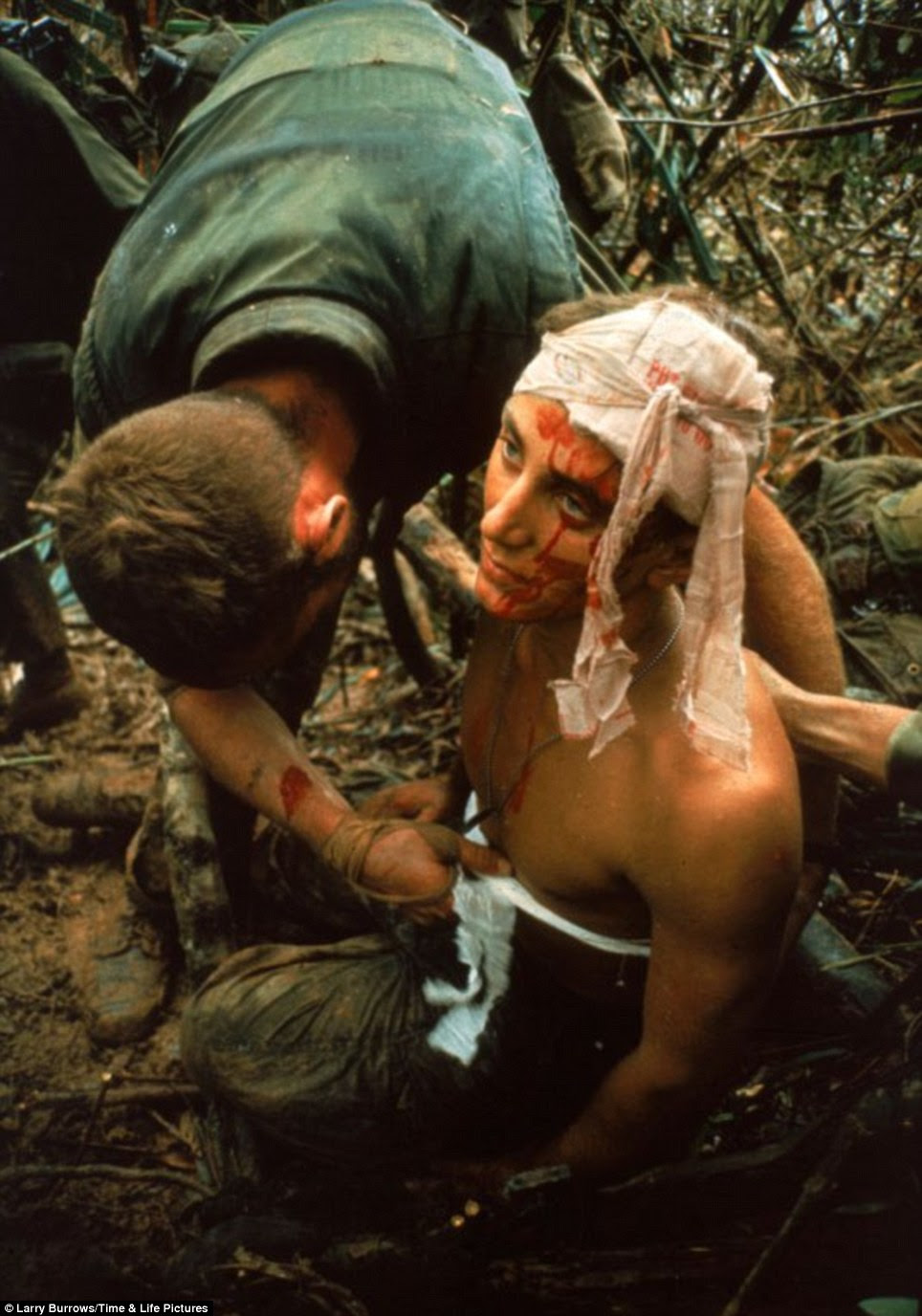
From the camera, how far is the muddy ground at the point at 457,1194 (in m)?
1.90

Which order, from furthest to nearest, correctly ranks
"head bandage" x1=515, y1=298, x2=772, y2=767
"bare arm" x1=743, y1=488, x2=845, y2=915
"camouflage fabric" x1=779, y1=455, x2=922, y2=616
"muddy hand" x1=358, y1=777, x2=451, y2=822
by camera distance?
"camouflage fabric" x1=779, y1=455, x2=922, y2=616 < "muddy hand" x1=358, y1=777, x2=451, y2=822 < "bare arm" x1=743, y1=488, x2=845, y2=915 < "head bandage" x1=515, y1=298, x2=772, y2=767

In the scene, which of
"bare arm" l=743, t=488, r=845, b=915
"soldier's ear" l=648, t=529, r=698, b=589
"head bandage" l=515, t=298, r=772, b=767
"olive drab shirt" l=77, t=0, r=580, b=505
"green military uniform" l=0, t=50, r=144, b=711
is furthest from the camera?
"green military uniform" l=0, t=50, r=144, b=711

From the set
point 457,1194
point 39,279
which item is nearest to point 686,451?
point 457,1194

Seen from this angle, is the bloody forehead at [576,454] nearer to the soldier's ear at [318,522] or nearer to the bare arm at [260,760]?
the soldier's ear at [318,522]

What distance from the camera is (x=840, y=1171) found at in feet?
6.17

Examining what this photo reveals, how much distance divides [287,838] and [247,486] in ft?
4.73

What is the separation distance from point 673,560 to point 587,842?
0.54 m

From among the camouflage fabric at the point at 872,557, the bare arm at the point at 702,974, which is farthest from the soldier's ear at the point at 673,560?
the camouflage fabric at the point at 872,557

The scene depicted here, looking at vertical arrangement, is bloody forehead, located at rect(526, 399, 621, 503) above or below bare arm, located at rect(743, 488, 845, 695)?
above

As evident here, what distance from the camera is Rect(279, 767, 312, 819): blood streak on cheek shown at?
8.06 feet

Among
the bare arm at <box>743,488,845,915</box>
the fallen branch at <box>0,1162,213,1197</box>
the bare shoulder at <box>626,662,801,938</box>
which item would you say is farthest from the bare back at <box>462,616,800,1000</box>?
the fallen branch at <box>0,1162,213,1197</box>

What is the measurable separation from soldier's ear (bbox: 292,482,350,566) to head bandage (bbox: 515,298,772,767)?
486 mm

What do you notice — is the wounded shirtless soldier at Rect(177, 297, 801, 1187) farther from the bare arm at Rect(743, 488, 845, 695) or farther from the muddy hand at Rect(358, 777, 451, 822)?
the bare arm at Rect(743, 488, 845, 695)

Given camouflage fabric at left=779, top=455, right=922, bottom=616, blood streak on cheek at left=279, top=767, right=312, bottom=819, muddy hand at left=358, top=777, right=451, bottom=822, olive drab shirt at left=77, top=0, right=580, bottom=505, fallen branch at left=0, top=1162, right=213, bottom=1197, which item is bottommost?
fallen branch at left=0, top=1162, right=213, bottom=1197
